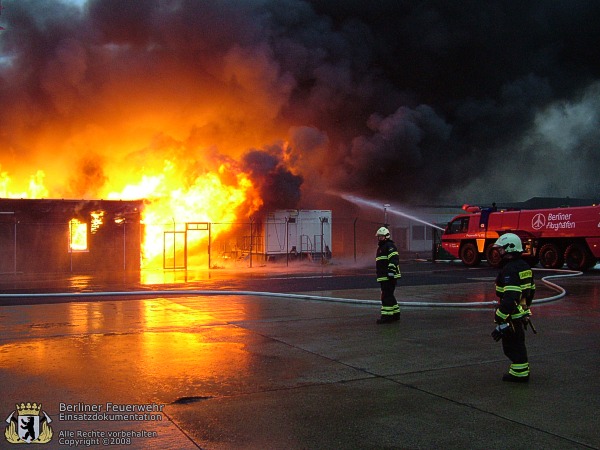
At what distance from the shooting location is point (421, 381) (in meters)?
5.52

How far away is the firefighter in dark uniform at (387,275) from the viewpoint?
871 cm

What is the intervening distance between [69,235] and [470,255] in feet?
54.3

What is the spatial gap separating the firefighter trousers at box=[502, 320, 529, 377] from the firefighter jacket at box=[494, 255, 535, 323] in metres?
0.12

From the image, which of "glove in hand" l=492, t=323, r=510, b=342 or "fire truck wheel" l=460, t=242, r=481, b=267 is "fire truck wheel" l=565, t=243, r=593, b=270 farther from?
"glove in hand" l=492, t=323, r=510, b=342

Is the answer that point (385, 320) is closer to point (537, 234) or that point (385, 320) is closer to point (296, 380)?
point (296, 380)

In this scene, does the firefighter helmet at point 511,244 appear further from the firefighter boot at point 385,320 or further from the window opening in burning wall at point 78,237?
the window opening in burning wall at point 78,237

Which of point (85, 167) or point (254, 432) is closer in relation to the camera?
point (254, 432)

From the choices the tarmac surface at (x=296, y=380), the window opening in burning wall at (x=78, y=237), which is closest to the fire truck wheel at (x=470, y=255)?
the tarmac surface at (x=296, y=380)

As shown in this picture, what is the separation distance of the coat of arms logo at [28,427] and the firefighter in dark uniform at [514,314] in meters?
3.99

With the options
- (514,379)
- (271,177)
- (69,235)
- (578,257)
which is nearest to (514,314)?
(514,379)

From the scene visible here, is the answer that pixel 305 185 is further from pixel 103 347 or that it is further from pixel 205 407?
pixel 205 407

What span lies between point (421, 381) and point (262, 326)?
12.0ft

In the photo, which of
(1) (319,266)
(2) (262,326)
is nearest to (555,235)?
(1) (319,266)

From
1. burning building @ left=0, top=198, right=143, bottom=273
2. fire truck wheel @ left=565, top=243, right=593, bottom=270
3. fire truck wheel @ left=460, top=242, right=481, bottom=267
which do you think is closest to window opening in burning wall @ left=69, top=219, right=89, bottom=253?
burning building @ left=0, top=198, right=143, bottom=273
